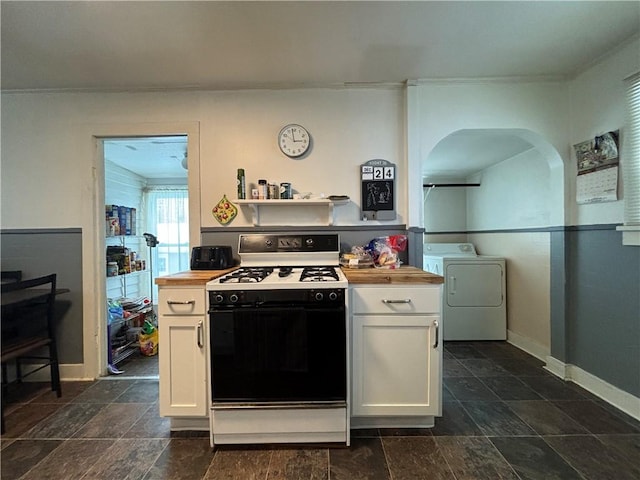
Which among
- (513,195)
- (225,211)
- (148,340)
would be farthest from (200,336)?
(513,195)

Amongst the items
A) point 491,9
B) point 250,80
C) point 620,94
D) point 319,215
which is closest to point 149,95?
point 250,80

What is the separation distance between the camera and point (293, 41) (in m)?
1.80

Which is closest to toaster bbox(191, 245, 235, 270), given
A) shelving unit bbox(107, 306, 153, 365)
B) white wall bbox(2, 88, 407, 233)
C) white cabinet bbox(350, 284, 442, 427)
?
white wall bbox(2, 88, 407, 233)

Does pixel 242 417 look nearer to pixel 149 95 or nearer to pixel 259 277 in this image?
pixel 259 277

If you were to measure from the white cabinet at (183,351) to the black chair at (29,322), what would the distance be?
976 millimetres

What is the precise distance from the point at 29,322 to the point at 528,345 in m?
4.15

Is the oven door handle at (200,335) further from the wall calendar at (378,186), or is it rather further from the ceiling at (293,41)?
the ceiling at (293,41)

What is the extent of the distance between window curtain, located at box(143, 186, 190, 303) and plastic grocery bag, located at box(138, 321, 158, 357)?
58.4 inches

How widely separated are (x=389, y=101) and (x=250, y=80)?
3.42 ft

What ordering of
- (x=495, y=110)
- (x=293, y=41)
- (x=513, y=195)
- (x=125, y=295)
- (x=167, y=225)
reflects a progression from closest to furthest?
(x=293, y=41) < (x=495, y=110) < (x=513, y=195) < (x=125, y=295) < (x=167, y=225)

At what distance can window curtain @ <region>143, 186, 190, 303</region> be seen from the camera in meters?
4.46

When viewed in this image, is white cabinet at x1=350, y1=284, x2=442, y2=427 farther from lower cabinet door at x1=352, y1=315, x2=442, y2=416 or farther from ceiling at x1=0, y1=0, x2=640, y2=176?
ceiling at x1=0, y1=0, x2=640, y2=176

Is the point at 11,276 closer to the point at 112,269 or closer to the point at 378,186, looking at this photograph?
the point at 112,269

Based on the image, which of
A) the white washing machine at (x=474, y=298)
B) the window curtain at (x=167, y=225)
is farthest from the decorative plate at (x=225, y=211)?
the window curtain at (x=167, y=225)
